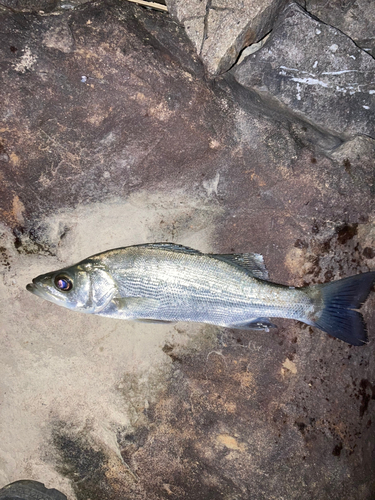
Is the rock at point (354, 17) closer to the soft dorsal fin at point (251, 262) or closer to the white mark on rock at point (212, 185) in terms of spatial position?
the white mark on rock at point (212, 185)

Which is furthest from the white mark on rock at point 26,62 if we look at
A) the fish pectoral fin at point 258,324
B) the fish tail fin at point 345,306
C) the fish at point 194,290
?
the fish tail fin at point 345,306

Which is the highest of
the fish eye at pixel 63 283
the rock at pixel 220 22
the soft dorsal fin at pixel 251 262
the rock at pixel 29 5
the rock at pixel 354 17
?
the rock at pixel 354 17

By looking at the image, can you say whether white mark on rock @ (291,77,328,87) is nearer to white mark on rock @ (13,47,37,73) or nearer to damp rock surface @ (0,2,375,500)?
damp rock surface @ (0,2,375,500)

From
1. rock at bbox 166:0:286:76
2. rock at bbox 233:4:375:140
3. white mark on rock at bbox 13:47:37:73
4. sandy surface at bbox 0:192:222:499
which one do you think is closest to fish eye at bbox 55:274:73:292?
sandy surface at bbox 0:192:222:499

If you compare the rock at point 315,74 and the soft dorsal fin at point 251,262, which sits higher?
the rock at point 315,74

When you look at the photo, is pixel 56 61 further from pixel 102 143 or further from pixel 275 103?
pixel 275 103
